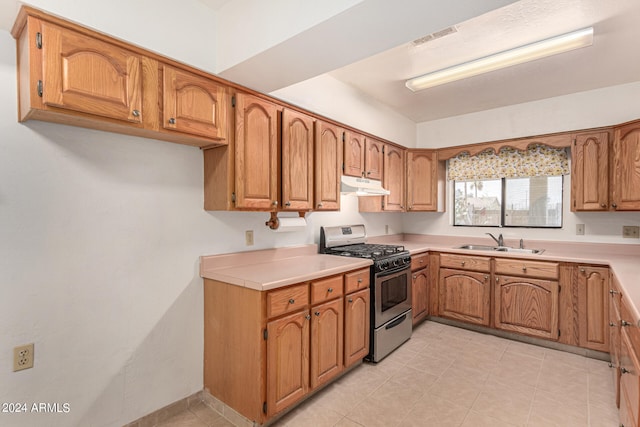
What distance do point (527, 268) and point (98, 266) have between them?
12.0 feet

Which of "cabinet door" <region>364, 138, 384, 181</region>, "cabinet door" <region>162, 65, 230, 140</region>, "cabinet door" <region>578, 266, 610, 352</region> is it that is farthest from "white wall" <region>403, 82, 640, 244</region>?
"cabinet door" <region>162, 65, 230, 140</region>

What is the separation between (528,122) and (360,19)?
10.2 feet

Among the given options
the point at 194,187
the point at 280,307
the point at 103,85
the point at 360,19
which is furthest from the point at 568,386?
the point at 103,85

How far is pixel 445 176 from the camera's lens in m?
4.42

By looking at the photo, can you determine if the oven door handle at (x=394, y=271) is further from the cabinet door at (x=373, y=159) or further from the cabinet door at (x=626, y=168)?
the cabinet door at (x=626, y=168)

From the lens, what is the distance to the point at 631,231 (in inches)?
125

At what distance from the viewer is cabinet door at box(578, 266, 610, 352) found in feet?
9.39

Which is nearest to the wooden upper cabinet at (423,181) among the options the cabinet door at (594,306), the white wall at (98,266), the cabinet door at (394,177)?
the cabinet door at (394,177)

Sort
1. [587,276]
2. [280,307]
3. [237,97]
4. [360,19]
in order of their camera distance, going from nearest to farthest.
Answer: [360,19] < [280,307] < [237,97] < [587,276]

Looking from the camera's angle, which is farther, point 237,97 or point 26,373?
point 237,97

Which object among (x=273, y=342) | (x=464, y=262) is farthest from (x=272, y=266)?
(x=464, y=262)

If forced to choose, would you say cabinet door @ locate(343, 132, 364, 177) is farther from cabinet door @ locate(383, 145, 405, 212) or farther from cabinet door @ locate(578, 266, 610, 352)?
cabinet door @ locate(578, 266, 610, 352)

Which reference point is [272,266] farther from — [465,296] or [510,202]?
[510,202]

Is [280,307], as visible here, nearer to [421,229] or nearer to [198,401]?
[198,401]
